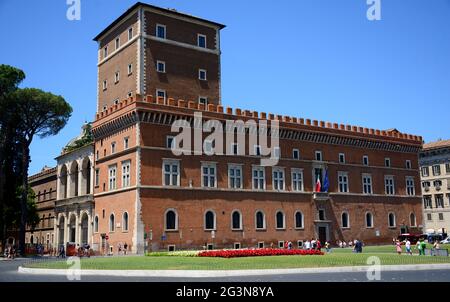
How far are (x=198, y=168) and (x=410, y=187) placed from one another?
28.8 metres

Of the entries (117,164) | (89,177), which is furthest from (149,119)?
(89,177)

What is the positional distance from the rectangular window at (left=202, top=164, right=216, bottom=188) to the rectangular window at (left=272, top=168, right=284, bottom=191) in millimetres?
6747

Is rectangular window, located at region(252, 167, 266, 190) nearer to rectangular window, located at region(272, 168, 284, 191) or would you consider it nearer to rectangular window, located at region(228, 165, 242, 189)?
rectangular window, located at region(272, 168, 284, 191)

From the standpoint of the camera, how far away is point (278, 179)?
1977 inches

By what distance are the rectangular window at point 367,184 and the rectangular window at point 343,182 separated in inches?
108

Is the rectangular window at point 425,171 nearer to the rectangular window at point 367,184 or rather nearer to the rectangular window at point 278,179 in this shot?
the rectangular window at point 367,184

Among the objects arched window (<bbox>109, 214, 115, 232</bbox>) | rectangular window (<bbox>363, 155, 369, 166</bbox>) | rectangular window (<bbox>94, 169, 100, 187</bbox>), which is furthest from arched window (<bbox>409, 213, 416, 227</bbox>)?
rectangular window (<bbox>94, 169, 100, 187</bbox>)

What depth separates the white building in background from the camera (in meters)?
49.5

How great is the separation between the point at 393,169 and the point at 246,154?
67.3ft

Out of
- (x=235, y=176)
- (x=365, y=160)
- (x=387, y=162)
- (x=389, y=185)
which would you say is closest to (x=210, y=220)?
(x=235, y=176)

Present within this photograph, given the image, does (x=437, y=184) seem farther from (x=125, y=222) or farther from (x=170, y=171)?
(x=125, y=222)

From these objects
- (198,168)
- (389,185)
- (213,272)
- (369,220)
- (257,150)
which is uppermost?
(257,150)
